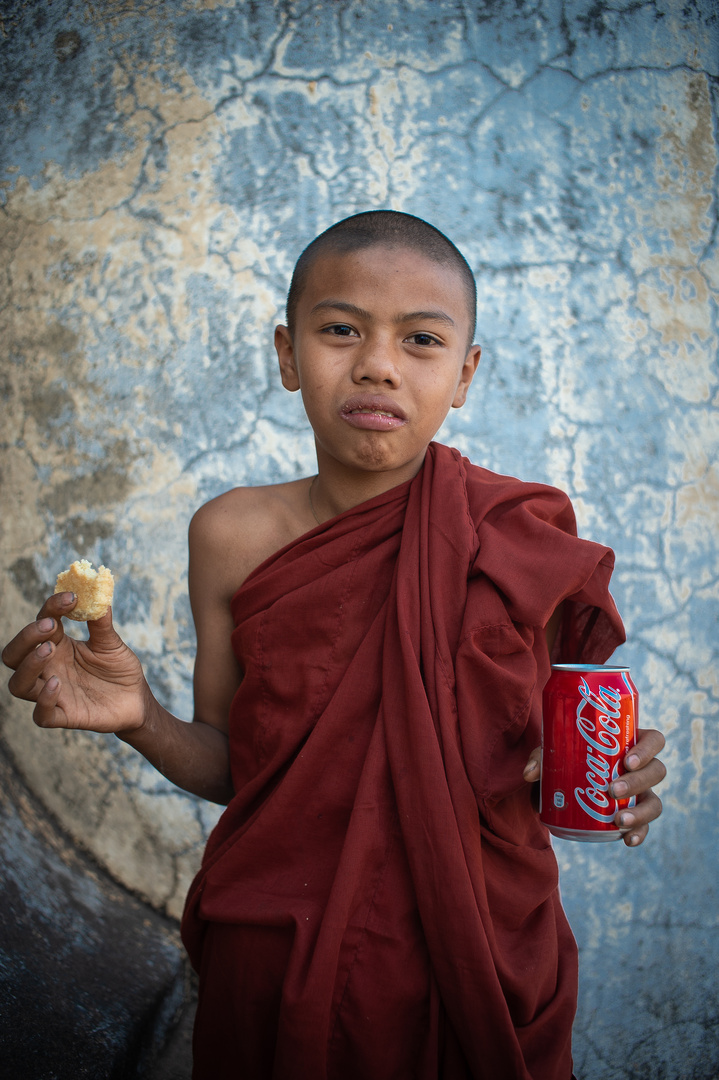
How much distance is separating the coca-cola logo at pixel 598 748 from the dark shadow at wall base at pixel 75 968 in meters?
1.01

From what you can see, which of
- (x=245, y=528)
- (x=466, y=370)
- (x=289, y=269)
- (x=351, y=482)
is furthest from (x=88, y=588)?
(x=289, y=269)

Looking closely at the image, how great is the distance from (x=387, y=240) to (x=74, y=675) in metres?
0.78

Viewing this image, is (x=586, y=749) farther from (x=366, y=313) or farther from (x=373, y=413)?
(x=366, y=313)

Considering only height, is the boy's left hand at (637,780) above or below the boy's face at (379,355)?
below

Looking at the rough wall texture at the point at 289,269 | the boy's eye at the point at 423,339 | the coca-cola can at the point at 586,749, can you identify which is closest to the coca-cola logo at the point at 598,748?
the coca-cola can at the point at 586,749

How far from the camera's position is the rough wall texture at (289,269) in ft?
5.89

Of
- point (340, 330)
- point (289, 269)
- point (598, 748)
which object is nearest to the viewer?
point (598, 748)

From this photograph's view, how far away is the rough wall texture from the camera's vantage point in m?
1.79

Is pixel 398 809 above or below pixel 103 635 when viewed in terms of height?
below

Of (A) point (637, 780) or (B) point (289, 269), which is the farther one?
(B) point (289, 269)

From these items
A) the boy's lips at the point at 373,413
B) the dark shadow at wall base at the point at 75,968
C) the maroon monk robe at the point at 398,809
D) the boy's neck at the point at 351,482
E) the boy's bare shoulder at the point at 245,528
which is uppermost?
the boy's lips at the point at 373,413

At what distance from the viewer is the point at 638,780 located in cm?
86

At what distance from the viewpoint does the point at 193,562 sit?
1235 mm

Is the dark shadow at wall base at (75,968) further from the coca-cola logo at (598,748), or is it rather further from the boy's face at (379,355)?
the boy's face at (379,355)
